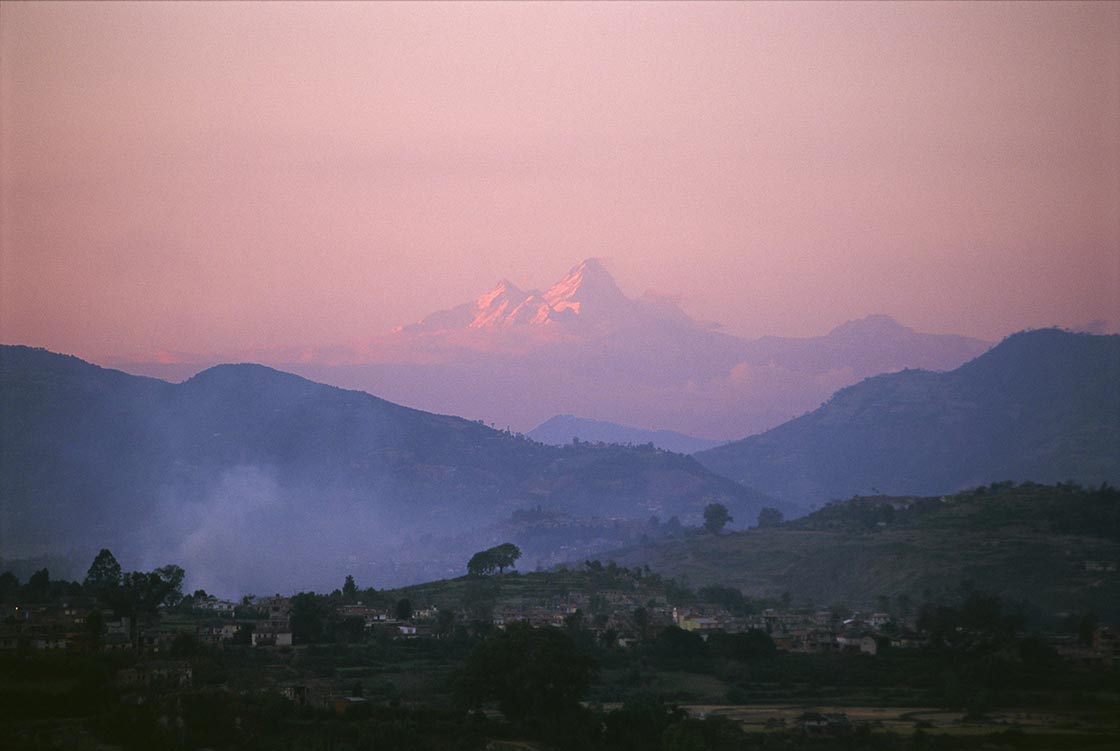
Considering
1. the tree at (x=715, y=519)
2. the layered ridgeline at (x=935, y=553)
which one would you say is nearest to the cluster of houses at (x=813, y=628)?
the layered ridgeline at (x=935, y=553)

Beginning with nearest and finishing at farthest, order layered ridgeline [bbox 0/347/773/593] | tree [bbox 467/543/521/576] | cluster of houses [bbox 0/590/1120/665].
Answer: cluster of houses [bbox 0/590/1120/665] → tree [bbox 467/543/521/576] → layered ridgeline [bbox 0/347/773/593]

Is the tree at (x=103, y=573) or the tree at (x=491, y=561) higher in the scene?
the tree at (x=491, y=561)

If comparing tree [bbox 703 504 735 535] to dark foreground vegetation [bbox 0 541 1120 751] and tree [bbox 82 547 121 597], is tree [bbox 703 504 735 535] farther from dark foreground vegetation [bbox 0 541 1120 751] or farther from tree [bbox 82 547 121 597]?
tree [bbox 82 547 121 597]

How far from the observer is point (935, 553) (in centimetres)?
8694

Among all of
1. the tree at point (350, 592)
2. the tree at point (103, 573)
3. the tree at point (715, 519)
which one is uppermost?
the tree at point (715, 519)

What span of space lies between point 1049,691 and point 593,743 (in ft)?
57.3

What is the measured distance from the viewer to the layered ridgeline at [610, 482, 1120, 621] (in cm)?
7706

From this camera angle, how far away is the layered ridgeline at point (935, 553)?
253ft

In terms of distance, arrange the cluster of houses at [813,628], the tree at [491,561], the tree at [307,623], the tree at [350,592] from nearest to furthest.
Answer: the tree at [307,623], the cluster of houses at [813,628], the tree at [350,592], the tree at [491,561]

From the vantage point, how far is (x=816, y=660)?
5406 cm

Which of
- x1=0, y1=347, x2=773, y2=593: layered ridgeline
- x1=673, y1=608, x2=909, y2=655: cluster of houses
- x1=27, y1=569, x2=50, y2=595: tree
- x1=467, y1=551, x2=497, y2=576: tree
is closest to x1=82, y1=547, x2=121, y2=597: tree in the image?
x1=27, y1=569, x2=50, y2=595: tree

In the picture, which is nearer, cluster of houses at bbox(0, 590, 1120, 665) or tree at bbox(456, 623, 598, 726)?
tree at bbox(456, 623, 598, 726)

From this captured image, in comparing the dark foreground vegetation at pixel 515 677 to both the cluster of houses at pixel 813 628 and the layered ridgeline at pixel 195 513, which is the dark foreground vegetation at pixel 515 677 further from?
the layered ridgeline at pixel 195 513

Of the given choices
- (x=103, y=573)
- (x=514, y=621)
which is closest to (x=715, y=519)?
(x=103, y=573)
